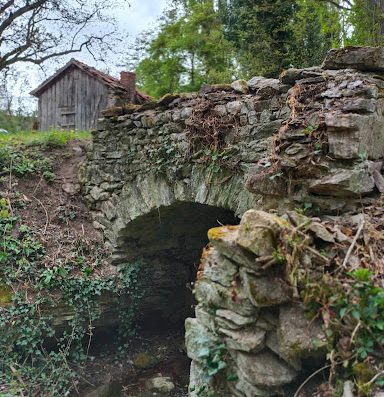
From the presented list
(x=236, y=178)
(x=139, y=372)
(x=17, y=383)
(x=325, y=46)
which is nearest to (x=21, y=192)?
(x=17, y=383)

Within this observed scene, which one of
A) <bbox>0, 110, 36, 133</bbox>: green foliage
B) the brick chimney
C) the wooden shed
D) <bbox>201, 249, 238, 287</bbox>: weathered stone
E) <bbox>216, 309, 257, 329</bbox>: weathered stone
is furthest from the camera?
<bbox>0, 110, 36, 133</bbox>: green foliage

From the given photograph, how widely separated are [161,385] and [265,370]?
4.24 metres

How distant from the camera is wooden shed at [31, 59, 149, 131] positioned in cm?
1141

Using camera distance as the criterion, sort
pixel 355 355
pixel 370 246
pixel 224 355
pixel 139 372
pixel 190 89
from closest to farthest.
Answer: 1. pixel 355 355
2. pixel 370 246
3. pixel 224 355
4. pixel 139 372
5. pixel 190 89

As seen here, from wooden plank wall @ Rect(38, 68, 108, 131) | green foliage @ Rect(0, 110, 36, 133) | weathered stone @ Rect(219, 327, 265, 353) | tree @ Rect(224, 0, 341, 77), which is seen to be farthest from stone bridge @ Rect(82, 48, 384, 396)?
green foliage @ Rect(0, 110, 36, 133)

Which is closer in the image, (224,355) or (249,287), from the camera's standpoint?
(249,287)

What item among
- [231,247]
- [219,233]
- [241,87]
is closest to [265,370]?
[231,247]

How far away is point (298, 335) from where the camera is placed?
82.0 inches

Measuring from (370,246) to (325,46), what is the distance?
27.1 ft

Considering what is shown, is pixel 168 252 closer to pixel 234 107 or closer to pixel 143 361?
pixel 143 361

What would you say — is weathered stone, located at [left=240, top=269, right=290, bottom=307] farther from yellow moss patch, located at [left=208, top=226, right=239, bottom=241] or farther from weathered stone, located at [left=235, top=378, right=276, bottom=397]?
weathered stone, located at [left=235, top=378, right=276, bottom=397]

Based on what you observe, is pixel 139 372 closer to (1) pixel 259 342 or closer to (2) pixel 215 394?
(2) pixel 215 394

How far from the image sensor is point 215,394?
256 centimetres

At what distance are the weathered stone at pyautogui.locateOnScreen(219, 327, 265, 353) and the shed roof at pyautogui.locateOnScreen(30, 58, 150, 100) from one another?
29.9ft
